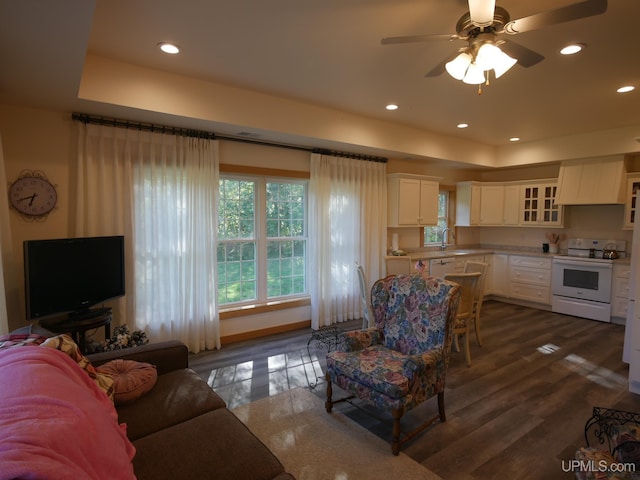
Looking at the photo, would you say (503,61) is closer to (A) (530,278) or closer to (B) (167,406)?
(B) (167,406)

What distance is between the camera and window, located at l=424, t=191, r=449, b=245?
6.46m

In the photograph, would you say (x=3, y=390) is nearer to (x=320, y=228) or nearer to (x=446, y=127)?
(x=320, y=228)

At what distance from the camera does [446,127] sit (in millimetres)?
4930

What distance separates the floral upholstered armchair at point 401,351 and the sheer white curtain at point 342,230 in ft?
6.08

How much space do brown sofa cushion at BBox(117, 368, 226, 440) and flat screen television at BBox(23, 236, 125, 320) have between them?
1.22 metres

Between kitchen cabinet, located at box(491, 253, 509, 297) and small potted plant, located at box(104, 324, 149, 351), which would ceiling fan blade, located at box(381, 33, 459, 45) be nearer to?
small potted plant, located at box(104, 324, 149, 351)

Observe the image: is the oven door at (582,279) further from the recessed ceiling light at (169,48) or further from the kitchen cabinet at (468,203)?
the recessed ceiling light at (169,48)

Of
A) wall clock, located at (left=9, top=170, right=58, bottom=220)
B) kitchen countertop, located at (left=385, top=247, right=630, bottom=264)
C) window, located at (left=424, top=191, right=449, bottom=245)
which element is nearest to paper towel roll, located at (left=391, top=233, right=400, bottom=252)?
kitchen countertop, located at (left=385, top=247, right=630, bottom=264)

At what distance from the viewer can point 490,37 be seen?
6.56ft

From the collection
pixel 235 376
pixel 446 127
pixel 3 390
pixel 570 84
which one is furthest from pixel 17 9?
pixel 446 127

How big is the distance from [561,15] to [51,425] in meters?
2.65

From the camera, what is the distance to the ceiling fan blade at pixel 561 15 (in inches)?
60.5

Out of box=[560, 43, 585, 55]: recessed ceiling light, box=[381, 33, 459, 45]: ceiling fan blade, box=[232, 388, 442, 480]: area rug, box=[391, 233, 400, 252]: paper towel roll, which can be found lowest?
box=[232, 388, 442, 480]: area rug

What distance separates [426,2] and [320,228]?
117 inches
